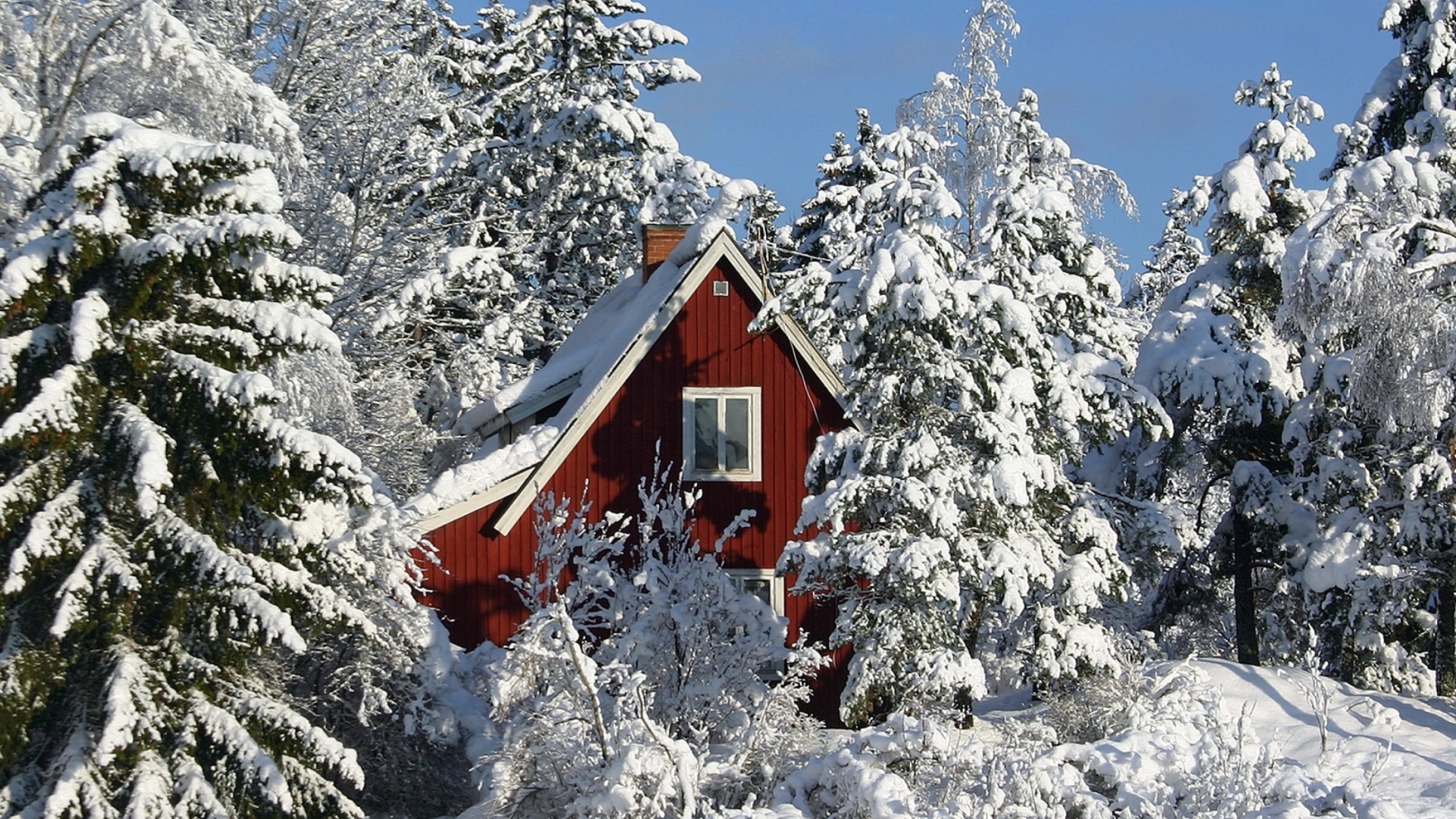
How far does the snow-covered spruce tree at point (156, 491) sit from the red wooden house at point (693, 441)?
766 centimetres

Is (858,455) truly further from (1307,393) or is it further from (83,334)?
(83,334)

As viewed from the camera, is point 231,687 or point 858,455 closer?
point 231,687

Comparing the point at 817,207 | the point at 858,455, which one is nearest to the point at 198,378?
the point at 858,455

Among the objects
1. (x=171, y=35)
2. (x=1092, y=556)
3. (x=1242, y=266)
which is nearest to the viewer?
(x=171, y=35)

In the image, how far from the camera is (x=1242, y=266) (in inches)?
835

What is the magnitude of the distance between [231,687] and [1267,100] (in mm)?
17879

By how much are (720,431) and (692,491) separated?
4.08 ft

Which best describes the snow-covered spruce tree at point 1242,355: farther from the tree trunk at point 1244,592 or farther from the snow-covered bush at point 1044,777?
the snow-covered bush at point 1044,777

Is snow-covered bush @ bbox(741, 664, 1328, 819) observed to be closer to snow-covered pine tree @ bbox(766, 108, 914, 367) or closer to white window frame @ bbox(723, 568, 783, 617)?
snow-covered pine tree @ bbox(766, 108, 914, 367)

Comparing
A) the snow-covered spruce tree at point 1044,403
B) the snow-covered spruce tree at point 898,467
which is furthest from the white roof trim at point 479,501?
the snow-covered spruce tree at point 1044,403

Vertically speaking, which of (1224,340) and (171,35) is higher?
(171,35)

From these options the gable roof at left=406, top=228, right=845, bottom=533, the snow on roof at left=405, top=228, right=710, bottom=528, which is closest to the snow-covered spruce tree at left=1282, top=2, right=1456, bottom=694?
the gable roof at left=406, top=228, right=845, bottom=533

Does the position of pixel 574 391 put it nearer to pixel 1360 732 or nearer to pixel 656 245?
pixel 656 245

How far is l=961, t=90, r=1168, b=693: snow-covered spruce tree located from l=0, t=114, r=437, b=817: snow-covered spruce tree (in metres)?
8.37
